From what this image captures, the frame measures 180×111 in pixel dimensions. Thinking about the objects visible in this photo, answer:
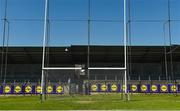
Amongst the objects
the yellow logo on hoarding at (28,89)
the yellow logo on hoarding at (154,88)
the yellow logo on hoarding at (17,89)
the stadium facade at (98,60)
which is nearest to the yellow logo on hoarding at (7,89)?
the yellow logo on hoarding at (17,89)

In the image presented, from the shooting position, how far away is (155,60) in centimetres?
4128

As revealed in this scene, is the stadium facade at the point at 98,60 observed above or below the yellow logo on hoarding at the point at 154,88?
above

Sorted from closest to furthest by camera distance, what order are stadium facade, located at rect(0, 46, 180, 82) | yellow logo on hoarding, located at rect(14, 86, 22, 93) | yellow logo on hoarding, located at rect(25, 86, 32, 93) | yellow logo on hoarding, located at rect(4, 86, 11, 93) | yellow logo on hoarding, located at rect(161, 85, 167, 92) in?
yellow logo on hoarding, located at rect(25, 86, 32, 93) → yellow logo on hoarding, located at rect(4, 86, 11, 93) → yellow logo on hoarding, located at rect(14, 86, 22, 93) → yellow logo on hoarding, located at rect(161, 85, 167, 92) → stadium facade, located at rect(0, 46, 180, 82)

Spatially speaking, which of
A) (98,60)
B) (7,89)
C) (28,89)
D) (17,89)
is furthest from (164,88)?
(7,89)

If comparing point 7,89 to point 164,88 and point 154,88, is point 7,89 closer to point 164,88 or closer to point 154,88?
point 154,88

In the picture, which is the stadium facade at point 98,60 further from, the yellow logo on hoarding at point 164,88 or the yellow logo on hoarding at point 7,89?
the yellow logo on hoarding at point 7,89

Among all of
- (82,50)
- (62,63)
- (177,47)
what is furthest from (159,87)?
(62,63)

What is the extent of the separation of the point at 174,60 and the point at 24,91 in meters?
21.8

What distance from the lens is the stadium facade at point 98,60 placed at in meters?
35.6

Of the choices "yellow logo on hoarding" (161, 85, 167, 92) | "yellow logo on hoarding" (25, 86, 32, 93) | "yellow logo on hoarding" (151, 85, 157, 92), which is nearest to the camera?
"yellow logo on hoarding" (25, 86, 32, 93)

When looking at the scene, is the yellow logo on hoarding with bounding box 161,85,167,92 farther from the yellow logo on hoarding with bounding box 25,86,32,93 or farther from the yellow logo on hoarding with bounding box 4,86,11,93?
the yellow logo on hoarding with bounding box 4,86,11,93

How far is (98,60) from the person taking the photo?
135 feet

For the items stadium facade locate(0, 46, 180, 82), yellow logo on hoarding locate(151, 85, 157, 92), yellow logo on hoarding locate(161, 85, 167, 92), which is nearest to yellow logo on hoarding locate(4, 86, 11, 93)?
stadium facade locate(0, 46, 180, 82)

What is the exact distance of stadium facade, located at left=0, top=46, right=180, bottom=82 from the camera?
3559 centimetres
